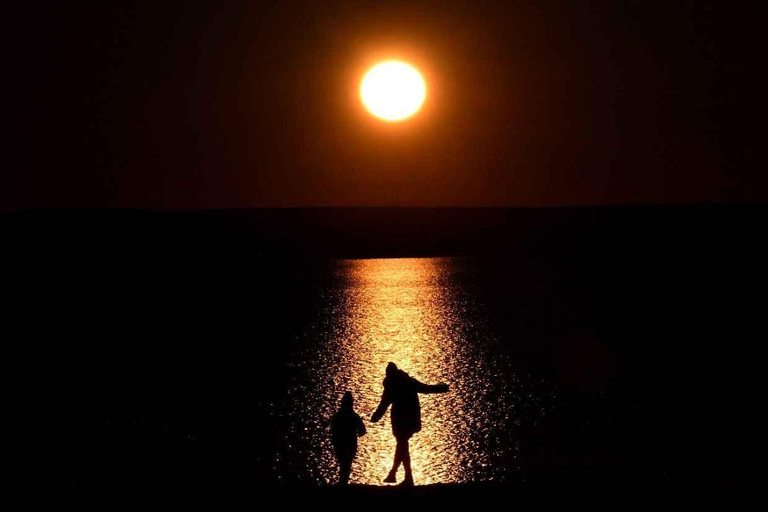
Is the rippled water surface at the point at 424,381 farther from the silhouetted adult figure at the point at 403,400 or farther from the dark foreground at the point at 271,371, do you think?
the silhouetted adult figure at the point at 403,400

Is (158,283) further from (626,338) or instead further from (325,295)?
(626,338)

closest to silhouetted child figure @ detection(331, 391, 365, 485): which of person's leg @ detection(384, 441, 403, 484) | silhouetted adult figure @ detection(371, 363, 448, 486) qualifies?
silhouetted adult figure @ detection(371, 363, 448, 486)

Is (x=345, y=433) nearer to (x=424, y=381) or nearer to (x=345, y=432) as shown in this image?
(x=345, y=432)

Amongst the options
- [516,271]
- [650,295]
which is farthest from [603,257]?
[650,295]

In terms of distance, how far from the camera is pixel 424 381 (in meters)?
15.8

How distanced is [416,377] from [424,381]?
0.45m

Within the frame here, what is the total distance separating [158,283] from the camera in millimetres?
48438

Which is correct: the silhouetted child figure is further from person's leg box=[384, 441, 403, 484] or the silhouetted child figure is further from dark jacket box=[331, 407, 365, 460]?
person's leg box=[384, 441, 403, 484]

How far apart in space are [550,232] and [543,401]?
3282 inches

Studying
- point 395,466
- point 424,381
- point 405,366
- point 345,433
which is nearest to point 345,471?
point 345,433

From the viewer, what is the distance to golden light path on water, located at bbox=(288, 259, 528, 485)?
1044cm

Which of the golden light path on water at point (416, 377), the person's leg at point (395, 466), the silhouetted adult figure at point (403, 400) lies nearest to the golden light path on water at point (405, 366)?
the golden light path on water at point (416, 377)

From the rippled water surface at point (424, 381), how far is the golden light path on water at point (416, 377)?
16 millimetres

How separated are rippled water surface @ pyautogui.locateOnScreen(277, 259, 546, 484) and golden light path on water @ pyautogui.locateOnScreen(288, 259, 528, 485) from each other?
0.05 feet
